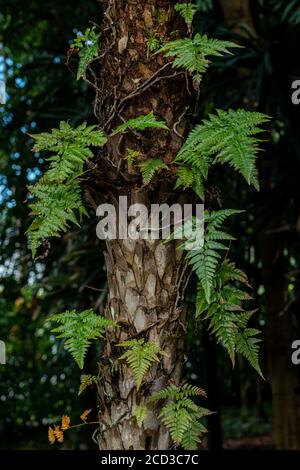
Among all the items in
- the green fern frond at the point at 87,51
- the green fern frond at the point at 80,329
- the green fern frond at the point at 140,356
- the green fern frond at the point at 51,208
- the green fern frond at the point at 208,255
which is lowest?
the green fern frond at the point at 140,356

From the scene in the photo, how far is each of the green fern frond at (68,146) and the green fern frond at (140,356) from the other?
1.30 ft

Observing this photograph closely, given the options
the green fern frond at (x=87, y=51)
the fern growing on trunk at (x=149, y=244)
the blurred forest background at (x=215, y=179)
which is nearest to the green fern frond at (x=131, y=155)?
the fern growing on trunk at (x=149, y=244)

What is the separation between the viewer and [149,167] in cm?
130

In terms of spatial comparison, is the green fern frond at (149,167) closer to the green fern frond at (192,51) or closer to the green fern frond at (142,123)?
the green fern frond at (142,123)

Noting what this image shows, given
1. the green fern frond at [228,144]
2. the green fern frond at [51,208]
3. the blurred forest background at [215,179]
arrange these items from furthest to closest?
the blurred forest background at [215,179] → the green fern frond at [51,208] → the green fern frond at [228,144]

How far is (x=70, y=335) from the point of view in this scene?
51.6 inches

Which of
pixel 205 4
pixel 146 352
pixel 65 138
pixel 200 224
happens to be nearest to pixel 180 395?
pixel 146 352

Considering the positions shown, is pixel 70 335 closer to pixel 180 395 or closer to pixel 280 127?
pixel 180 395

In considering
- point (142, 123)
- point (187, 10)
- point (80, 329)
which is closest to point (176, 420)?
point (80, 329)

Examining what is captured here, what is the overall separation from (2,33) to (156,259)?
373 cm

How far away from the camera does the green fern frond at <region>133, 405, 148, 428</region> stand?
1259mm

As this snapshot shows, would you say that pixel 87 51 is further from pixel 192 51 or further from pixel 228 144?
pixel 228 144

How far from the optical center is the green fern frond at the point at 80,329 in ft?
4.22

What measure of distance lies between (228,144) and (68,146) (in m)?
0.35
